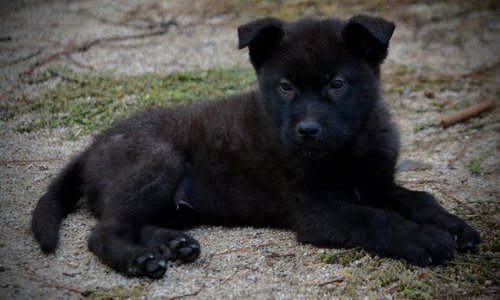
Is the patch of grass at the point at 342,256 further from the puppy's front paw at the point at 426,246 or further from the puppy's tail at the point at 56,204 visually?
the puppy's tail at the point at 56,204

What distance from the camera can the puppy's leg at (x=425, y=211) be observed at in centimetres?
363

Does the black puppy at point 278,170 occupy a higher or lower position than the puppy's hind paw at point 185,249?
higher

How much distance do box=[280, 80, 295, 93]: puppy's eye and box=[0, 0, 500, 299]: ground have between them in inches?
36.8

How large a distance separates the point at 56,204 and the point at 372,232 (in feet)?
6.96

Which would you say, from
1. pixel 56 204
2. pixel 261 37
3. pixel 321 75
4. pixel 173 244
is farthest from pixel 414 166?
pixel 56 204

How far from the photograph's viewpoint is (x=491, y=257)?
11.6ft

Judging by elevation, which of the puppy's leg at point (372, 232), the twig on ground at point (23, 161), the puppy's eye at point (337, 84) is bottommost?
the twig on ground at point (23, 161)

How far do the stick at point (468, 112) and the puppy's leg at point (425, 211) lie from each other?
82.5 inches

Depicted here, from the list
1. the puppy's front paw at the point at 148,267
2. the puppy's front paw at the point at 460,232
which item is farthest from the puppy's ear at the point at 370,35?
the puppy's front paw at the point at 148,267

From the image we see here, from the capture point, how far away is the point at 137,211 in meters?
3.96

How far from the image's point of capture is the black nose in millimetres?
3688

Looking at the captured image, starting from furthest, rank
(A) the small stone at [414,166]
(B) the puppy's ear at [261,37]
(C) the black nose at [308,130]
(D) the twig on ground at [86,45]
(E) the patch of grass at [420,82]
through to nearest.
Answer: (D) the twig on ground at [86,45], (E) the patch of grass at [420,82], (A) the small stone at [414,166], (B) the puppy's ear at [261,37], (C) the black nose at [308,130]

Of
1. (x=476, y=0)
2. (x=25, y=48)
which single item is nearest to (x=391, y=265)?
(x=25, y=48)

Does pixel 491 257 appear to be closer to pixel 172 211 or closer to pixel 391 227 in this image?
pixel 391 227
